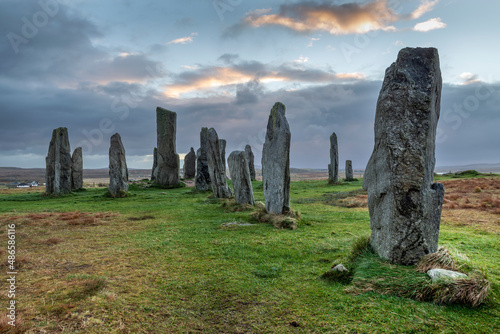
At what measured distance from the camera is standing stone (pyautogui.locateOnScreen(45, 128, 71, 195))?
25531 millimetres

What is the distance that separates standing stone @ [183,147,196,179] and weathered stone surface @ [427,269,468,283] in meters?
37.0

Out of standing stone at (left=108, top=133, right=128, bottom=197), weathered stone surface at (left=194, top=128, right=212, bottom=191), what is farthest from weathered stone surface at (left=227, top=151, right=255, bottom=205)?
standing stone at (left=108, top=133, right=128, bottom=197)

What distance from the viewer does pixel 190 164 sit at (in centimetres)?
4097

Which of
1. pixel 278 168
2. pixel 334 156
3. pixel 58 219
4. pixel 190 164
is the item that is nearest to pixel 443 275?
pixel 278 168

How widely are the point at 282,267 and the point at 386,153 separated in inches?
135

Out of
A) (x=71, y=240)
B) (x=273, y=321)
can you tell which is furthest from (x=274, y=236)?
(x=71, y=240)

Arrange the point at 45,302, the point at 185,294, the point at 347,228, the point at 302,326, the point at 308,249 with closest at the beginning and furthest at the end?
the point at 302,326
the point at 45,302
the point at 185,294
the point at 308,249
the point at 347,228

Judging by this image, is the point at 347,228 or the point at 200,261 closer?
the point at 200,261

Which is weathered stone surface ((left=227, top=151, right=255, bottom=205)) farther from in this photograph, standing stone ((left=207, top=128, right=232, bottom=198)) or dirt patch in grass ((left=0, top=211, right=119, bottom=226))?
dirt patch in grass ((left=0, top=211, right=119, bottom=226))

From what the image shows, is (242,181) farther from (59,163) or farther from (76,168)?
(76,168)

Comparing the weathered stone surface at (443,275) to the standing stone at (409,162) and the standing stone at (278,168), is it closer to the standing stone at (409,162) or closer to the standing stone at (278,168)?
the standing stone at (409,162)

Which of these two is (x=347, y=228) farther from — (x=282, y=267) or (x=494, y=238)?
(x=282, y=267)

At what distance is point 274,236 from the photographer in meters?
9.95

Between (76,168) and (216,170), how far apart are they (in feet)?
62.3
